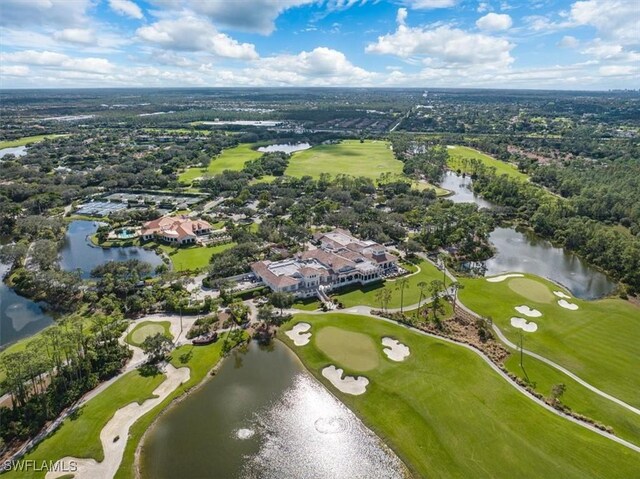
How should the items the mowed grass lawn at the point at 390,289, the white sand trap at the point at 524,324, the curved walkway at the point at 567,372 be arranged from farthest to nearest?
the mowed grass lawn at the point at 390,289 → the white sand trap at the point at 524,324 → the curved walkway at the point at 567,372

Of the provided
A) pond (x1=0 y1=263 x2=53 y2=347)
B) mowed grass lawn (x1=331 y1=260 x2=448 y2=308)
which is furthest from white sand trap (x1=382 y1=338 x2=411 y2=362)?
pond (x1=0 y1=263 x2=53 y2=347)

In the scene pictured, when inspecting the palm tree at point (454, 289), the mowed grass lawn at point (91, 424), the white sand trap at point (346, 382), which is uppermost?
the mowed grass lawn at point (91, 424)

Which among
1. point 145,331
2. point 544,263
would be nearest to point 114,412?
point 145,331

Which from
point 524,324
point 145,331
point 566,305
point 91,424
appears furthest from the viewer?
point 566,305

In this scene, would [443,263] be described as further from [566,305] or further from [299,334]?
[299,334]

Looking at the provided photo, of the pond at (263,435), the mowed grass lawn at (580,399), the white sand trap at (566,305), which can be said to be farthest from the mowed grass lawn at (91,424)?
the white sand trap at (566,305)

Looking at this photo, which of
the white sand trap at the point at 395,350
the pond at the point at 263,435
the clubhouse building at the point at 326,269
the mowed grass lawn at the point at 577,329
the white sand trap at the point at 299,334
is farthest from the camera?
the clubhouse building at the point at 326,269

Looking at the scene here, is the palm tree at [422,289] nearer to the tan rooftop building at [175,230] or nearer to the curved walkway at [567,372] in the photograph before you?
the curved walkway at [567,372]

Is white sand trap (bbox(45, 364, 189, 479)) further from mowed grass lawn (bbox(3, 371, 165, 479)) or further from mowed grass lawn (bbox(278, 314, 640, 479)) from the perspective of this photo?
mowed grass lawn (bbox(278, 314, 640, 479))
